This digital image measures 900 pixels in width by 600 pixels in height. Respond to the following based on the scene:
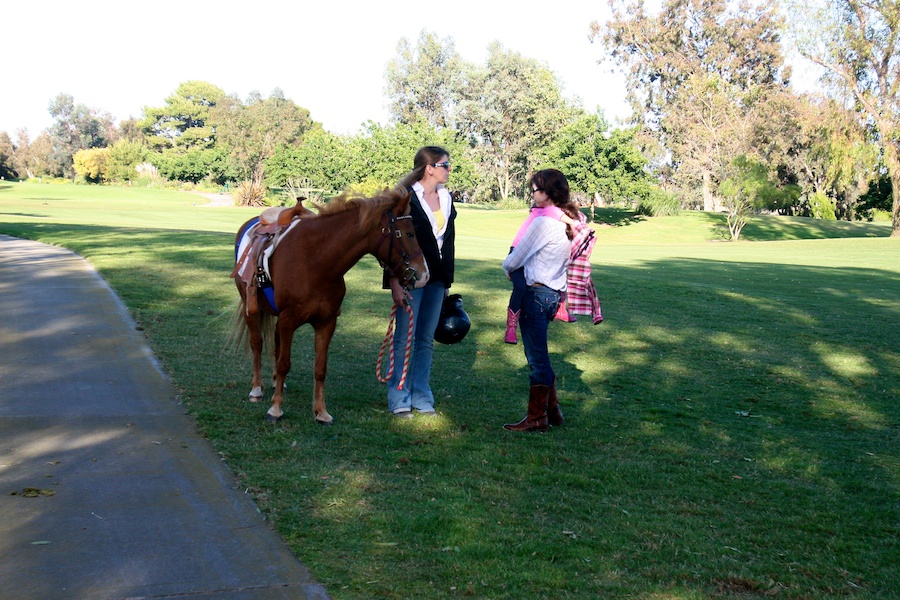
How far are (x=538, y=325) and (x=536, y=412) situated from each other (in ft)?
2.32

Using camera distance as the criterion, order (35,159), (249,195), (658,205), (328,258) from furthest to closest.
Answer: (35,159), (249,195), (658,205), (328,258)

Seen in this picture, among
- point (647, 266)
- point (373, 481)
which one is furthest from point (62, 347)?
point (647, 266)

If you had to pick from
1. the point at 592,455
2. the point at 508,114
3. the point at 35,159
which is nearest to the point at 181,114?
the point at 35,159

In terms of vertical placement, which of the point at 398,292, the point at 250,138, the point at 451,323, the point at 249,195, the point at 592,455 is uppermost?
the point at 250,138

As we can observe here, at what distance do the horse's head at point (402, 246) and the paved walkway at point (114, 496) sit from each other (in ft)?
6.27

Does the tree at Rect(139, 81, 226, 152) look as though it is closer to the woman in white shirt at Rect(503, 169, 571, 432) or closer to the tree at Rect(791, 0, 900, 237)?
the tree at Rect(791, 0, 900, 237)

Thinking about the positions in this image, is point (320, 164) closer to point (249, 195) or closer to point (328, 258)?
point (249, 195)

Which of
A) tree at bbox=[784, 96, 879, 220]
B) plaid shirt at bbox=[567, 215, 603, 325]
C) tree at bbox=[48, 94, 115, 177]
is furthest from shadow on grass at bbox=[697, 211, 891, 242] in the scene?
tree at bbox=[48, 94, 115, 177]

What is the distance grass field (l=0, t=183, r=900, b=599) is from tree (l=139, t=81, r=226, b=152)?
102m

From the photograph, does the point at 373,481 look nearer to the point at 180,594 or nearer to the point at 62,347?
the point at 180,594

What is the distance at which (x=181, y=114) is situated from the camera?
4377 inches

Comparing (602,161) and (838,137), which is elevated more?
(838,137)

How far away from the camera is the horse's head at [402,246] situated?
20.8 feet

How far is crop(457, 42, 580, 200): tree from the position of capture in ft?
232
